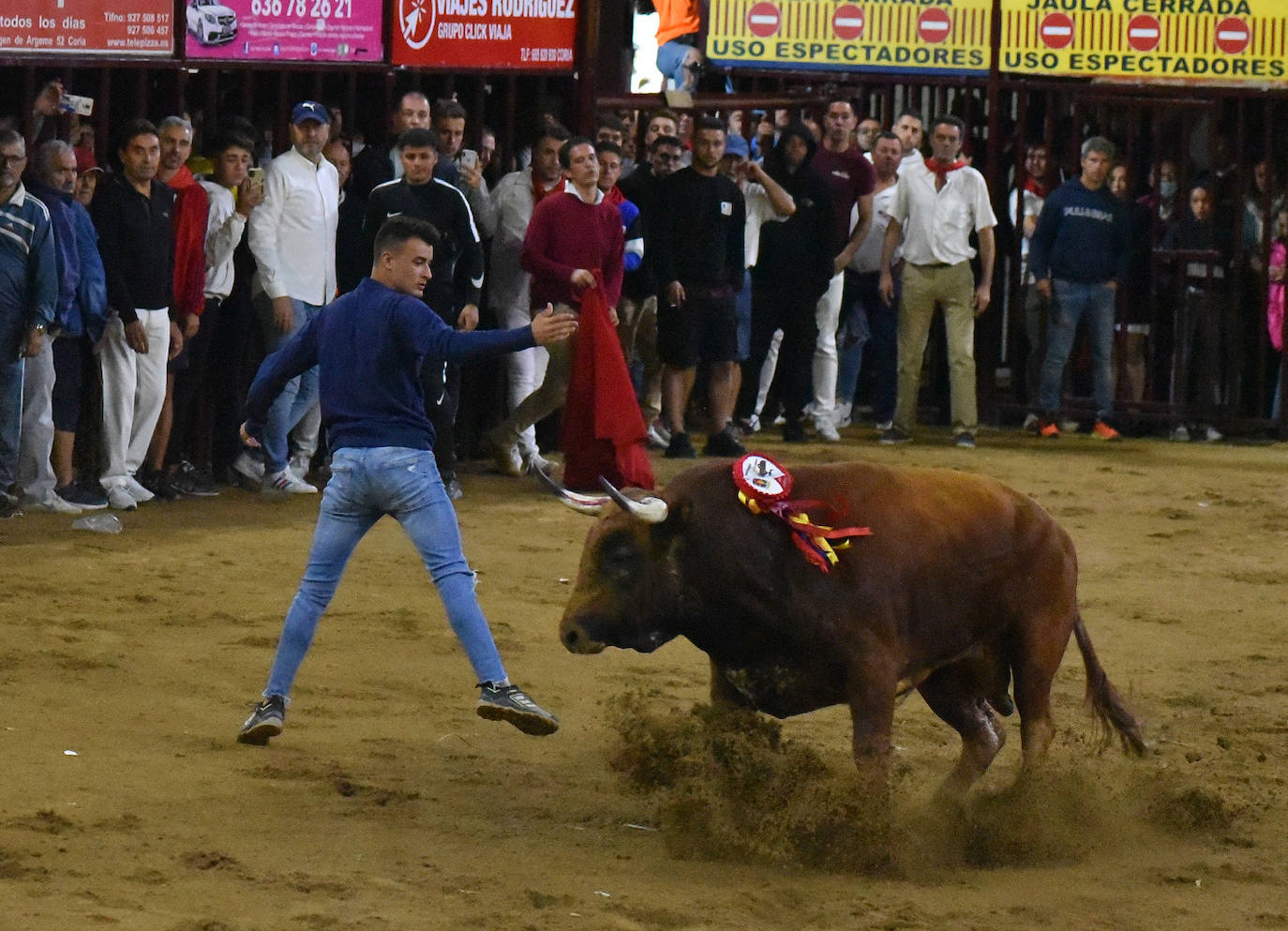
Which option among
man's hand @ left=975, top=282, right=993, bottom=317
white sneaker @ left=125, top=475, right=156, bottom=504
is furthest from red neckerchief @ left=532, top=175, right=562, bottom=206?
man's hand @ left=975, top=282, right=993, bottom=317

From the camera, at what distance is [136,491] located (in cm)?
1170

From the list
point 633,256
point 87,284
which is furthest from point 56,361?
point 633,256

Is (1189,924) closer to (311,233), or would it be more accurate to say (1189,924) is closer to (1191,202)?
(311,233)

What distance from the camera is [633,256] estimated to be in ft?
44.0

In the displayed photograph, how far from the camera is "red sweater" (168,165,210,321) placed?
11.6 meters

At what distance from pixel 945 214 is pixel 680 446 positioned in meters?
2.87

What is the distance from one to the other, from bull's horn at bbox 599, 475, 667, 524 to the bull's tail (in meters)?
1.55

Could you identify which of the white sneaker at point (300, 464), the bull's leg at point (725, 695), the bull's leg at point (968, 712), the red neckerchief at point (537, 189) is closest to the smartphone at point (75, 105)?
the white sneaker at point (300, 464)

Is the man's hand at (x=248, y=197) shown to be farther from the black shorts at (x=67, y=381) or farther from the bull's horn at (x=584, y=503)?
the bull's horn at (x=584, y=503)

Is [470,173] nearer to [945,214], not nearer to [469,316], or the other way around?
[469,316]

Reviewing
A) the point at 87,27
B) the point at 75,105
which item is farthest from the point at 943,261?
the point at 75,105

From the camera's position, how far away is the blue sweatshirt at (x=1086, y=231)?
51.3ft

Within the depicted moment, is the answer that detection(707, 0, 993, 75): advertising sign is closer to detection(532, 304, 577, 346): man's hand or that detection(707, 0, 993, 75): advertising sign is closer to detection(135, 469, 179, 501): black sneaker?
detection(135, 469, 179, 501): black sneaker

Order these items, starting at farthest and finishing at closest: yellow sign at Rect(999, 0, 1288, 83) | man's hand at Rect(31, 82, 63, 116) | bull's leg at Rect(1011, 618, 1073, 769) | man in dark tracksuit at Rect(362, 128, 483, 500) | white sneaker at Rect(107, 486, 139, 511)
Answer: yellow sign at Rect(999, 0, 1288, 83), man in dark tracksuit at Rect(362, 128, 483, 500), man's hand at Rect(31, 82, 63, 116), white sneaker at Rect(107, 486, 139, 511), bull's leg at Rect(1011, 618, 1073, 769)
